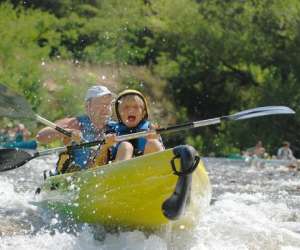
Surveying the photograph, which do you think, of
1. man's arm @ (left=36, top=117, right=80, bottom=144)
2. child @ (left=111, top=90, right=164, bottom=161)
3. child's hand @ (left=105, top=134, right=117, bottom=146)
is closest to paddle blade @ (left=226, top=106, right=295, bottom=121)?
child @ (left=111, top=90, right=164, bottom=161)

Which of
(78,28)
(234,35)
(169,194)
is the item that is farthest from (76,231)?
(78,28)

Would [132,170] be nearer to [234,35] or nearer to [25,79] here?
[25,79]

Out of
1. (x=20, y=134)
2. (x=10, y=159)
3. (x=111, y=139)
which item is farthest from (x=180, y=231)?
(x=20, y=134)

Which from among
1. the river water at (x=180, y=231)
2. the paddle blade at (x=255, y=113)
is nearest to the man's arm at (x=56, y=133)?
the river water at (x=180, y=231)

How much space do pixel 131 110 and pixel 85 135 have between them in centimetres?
83

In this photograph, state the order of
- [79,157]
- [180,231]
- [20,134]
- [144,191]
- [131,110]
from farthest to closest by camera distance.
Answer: [20,134] → [79,157] → [131,110] → [180,231] → [144,191]

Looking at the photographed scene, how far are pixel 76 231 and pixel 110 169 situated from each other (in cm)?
59

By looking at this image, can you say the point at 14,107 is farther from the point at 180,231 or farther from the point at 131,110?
the point at 180,231

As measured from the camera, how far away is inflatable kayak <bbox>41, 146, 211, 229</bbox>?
14.6 feet

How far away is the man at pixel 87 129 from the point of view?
598 centimetres

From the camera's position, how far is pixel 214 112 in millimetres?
26281

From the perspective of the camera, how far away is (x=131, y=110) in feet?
17.9

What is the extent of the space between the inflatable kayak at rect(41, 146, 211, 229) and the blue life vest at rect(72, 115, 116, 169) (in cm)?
56

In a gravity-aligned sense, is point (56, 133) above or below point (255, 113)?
above
